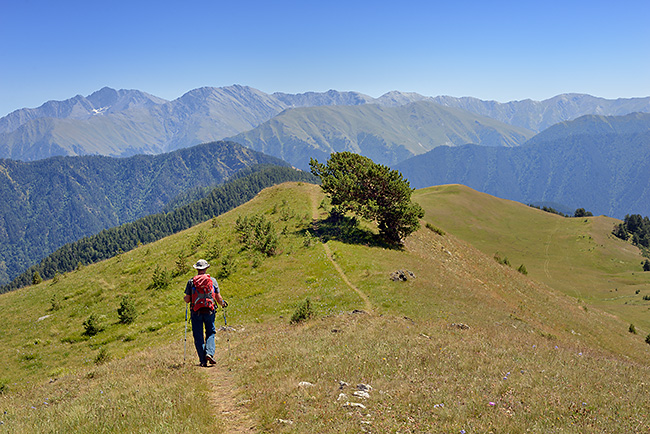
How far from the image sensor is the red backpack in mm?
12980

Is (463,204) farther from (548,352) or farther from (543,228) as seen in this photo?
(548,352)

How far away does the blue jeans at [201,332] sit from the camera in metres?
13.1

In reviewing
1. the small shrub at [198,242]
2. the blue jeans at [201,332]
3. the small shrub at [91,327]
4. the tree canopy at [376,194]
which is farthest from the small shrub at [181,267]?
the blue jeans at [201,332]

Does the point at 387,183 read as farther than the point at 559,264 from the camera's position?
No

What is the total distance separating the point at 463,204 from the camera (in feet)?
436

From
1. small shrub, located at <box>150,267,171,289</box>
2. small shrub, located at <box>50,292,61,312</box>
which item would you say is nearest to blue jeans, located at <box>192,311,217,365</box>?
small shrub, located at <box>150,267,171,289</box>

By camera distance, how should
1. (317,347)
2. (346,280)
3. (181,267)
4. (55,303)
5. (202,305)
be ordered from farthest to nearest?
(181,267)
(55,303)
(346,280)
(317,347)
(202,305)

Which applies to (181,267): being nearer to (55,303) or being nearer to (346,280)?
(55,303)

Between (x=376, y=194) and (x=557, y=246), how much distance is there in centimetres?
9536

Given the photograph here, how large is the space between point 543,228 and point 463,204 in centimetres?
2840

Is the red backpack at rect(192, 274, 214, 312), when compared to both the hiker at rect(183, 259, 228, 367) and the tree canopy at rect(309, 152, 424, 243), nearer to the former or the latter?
the hiker at rect(183, 259, 228, 367)

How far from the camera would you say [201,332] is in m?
13.3

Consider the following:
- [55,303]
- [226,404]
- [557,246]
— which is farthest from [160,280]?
[557,246]

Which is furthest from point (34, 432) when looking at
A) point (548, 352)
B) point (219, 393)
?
point (548, 352)
